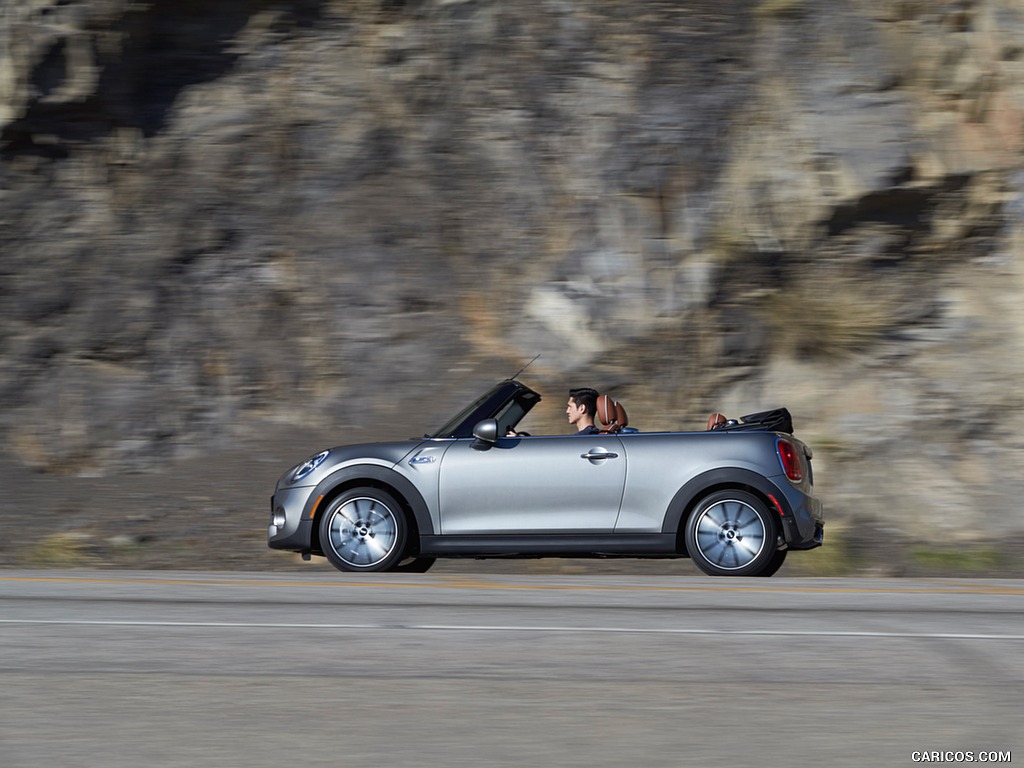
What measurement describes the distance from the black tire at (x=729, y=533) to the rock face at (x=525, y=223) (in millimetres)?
5377

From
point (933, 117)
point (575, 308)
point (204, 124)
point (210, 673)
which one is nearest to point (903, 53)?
point (933, 117)

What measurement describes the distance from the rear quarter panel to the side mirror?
0.94 metres

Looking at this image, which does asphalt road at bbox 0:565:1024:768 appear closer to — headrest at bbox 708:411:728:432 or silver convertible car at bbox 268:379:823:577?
silver convertible car at bbox 268:379:823:577

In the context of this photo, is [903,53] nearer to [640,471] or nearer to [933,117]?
[933,117]

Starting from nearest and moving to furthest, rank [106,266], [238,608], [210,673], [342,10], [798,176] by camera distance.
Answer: [210,673] < [238,608] < [798,176] < [106,266] < [342,10]

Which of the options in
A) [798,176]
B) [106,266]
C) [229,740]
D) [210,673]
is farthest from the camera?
[106,266]

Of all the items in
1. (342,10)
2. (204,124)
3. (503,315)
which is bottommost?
(503,315)

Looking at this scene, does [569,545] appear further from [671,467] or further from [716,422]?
[716,422]

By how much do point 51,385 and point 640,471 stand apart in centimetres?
971

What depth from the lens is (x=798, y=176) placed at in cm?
1647

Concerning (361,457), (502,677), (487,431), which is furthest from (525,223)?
(502,677)

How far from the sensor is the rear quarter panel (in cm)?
970

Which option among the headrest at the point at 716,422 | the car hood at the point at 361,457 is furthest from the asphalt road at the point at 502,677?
the headrest at the point at 716,422

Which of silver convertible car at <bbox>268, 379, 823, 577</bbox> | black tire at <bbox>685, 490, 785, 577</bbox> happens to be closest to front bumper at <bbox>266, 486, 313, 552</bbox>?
silver convertible car at <bbox>268, 379, 823, 577</bbox>
